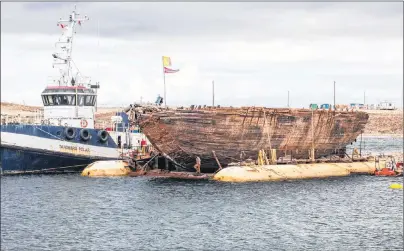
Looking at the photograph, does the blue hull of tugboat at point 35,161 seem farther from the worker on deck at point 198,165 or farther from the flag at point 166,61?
the flag at point 166,61

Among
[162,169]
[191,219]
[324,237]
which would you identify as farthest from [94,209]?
Result: [162,169]

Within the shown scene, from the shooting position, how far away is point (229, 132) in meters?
57.2

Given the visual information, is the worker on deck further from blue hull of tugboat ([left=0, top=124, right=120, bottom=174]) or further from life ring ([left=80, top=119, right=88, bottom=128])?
life ring ([left=80, top=119, right=88, bottom=128])

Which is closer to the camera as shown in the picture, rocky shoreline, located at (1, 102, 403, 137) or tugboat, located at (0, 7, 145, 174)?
tugboat, located at (0, 7, 145, 174)

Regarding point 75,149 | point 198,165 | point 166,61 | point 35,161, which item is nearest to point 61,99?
point 75,149

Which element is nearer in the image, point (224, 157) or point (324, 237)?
point (324, 237)

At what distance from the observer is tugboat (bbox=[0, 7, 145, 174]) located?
2237 inches

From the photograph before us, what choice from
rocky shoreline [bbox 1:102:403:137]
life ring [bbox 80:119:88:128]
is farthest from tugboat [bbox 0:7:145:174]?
rocky shoreline [bbox 1:102:403:137]

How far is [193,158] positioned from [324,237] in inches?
904

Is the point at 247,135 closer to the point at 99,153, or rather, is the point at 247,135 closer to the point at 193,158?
the point at 193,158

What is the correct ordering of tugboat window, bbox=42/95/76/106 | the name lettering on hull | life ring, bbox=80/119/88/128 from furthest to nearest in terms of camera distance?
1. life ring, bbox=80/119/88/128
2. tugboat window, bbox=42/95/76/106
3. the name lettering on hull

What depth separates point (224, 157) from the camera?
57781mm

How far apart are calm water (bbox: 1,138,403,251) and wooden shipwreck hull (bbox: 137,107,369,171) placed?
10.6 ft

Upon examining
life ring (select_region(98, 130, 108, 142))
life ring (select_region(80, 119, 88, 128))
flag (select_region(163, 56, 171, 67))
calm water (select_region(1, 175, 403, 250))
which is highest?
flag (select_region(163, 56, 171, 67))
